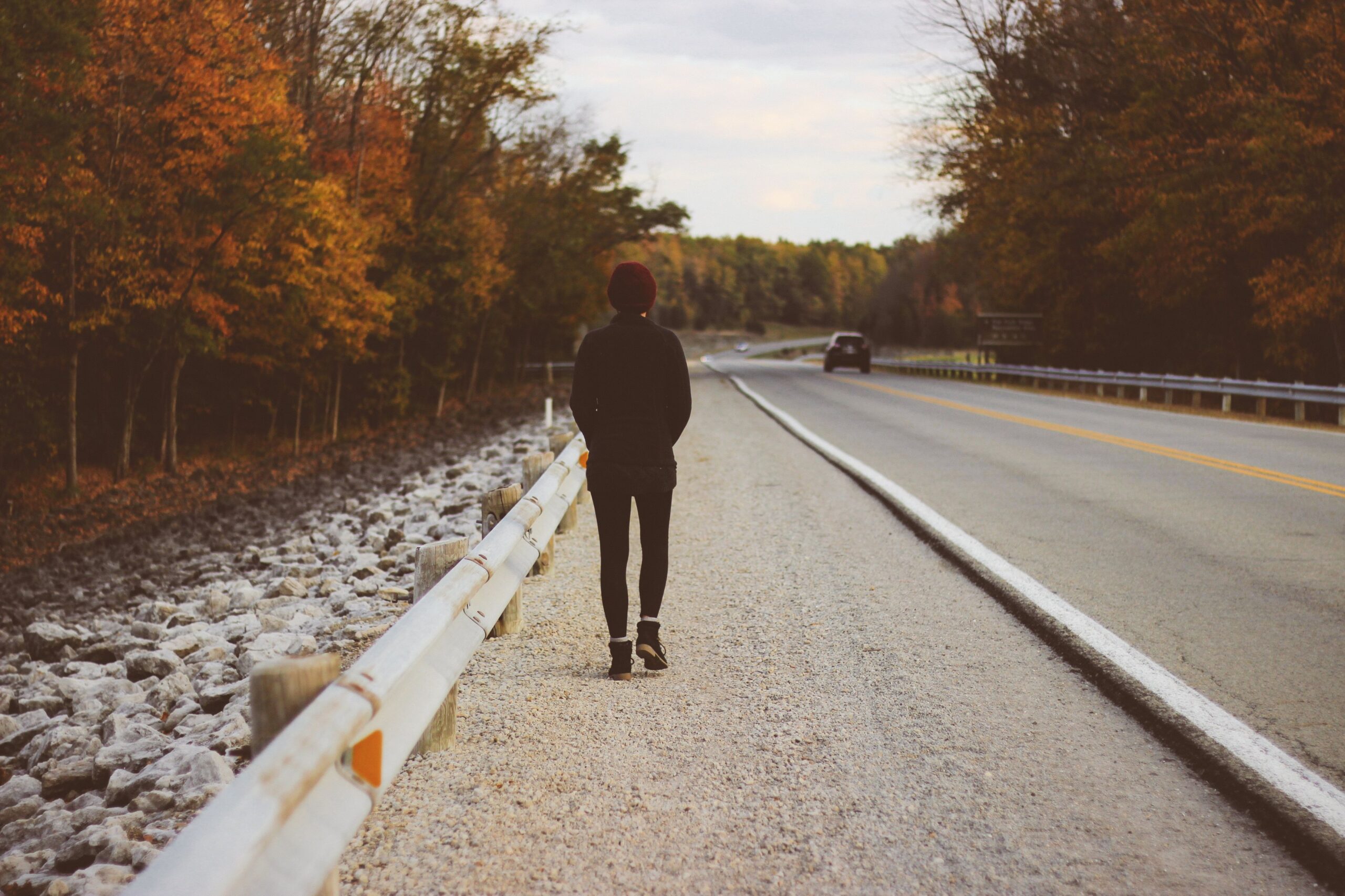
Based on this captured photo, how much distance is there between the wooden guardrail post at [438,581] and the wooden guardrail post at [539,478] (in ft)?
8.51

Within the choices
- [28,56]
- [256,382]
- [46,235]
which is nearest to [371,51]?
[256,382]

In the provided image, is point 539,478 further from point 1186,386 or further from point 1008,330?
point 1008,330

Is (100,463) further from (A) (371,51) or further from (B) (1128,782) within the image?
(B) (1128,782)

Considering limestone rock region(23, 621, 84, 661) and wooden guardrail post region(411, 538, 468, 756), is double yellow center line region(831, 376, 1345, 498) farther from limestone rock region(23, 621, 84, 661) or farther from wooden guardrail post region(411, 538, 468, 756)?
limestone rock region(23, 621, 84, 661)

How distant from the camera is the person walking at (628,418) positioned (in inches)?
200

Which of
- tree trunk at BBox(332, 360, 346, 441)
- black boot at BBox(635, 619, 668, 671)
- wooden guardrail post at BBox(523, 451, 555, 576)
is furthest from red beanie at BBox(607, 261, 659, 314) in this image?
tree trunk at BBox(332, 360, 346, 441)

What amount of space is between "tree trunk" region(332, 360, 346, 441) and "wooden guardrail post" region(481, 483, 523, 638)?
29.6 metres

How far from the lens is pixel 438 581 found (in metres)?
4.52

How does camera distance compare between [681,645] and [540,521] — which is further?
[540,521]

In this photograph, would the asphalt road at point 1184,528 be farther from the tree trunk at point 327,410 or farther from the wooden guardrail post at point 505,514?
the tree trunk at point 327,410

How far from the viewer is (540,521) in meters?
6.65

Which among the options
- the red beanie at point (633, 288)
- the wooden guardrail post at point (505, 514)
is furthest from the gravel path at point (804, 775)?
the red beanie at point (633, 288)

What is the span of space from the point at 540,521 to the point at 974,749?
3325 mm

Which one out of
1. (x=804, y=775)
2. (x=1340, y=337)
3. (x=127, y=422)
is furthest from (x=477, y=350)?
(x=804, y=775)
